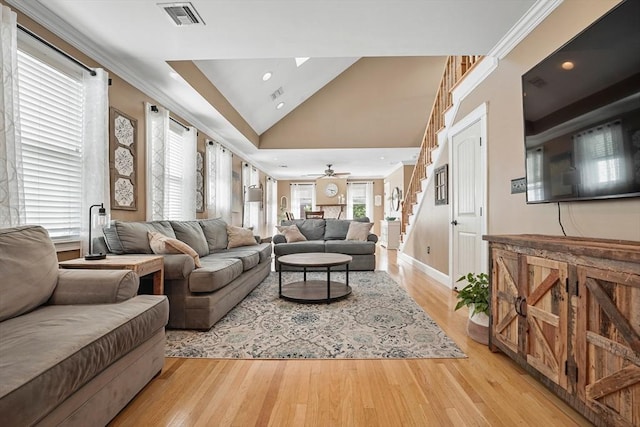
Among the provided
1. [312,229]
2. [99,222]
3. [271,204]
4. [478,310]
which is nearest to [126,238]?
[99,222]

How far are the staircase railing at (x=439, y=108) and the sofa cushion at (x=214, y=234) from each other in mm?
3525

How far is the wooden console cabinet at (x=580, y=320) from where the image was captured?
4.05ft

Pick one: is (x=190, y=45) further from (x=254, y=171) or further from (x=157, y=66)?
(x=254, y=171)

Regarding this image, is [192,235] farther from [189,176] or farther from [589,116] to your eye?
[589,116]

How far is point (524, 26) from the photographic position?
8.21ft

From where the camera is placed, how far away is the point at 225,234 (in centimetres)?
486

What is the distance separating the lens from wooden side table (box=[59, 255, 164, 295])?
221 centimetres

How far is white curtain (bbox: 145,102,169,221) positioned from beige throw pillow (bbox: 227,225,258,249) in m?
1.18

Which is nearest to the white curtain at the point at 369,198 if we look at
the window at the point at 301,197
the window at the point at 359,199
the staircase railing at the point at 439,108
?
the window at the point at 359,199

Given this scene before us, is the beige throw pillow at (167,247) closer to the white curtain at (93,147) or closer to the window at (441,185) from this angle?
the white curtain at (93,147)

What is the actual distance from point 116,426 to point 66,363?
22.0 inches

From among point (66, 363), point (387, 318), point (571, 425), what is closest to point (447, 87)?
point (387, 318)

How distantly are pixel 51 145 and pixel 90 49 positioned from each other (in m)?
0.97

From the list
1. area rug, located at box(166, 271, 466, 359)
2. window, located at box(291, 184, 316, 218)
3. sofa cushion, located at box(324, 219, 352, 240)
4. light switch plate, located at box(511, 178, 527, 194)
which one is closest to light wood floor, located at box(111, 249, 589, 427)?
area rug, located at box(166, 271, 466, 359)
